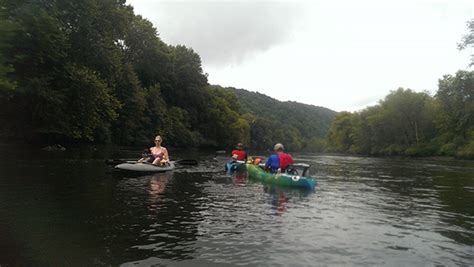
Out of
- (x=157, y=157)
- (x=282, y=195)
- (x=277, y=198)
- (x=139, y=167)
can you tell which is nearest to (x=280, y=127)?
(x=157, y=157)

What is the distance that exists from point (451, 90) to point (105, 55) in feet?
161

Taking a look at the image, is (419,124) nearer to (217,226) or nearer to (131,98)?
(131,98)

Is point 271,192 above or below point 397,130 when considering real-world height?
below

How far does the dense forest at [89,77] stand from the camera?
27.0 m

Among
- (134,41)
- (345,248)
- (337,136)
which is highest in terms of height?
(134,41)

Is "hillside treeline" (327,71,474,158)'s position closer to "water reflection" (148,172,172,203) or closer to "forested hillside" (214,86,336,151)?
"forested hillside" (214,86,336,151)

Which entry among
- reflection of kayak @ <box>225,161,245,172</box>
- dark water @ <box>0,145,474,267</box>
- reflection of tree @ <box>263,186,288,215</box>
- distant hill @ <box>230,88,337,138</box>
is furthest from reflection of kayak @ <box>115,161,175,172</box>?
distant hill @ <box>230,88,337,138</box>

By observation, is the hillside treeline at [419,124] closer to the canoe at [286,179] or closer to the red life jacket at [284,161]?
the red life jacket at [284,161]

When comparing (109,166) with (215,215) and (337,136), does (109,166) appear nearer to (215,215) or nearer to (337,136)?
(215,215)

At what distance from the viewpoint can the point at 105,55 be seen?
38000 millimetres

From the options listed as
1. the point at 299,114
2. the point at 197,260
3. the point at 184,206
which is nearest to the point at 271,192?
the point at 184,206

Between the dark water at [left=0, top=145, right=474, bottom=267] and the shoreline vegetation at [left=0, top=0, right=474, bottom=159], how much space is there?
4120 mm

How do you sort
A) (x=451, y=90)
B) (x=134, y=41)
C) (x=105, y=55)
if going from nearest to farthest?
(x=105, y=55) → (x=451, y=90) → (x=134, y=41)

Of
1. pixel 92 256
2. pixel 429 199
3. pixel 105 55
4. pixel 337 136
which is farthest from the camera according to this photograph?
pixel 337 136
